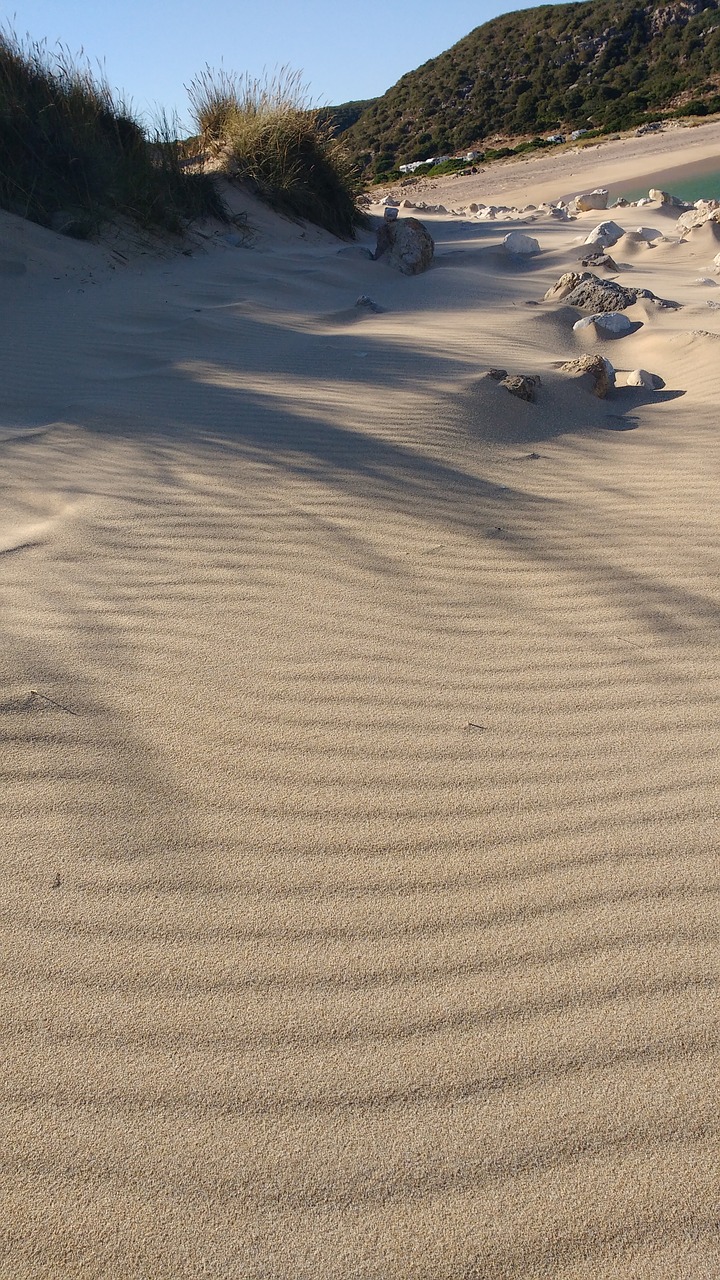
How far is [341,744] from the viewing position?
7.08 feet

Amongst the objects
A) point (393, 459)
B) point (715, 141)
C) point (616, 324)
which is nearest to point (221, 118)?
point (616, 324)

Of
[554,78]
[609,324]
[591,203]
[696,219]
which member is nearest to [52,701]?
[609,324]

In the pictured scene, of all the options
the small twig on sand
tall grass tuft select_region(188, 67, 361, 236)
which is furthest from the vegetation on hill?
the small twig on sand

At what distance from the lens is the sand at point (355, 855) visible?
125cm

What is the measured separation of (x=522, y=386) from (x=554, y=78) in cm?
4183

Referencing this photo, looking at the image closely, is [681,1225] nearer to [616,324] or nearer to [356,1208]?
[356,1208]

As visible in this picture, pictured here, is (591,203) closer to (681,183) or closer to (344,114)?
(681,183)

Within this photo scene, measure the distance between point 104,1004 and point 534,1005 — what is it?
0.71 metres

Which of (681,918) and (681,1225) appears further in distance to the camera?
(681,918)

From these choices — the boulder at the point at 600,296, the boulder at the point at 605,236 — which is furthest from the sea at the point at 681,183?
the boulder at the point at 600,296

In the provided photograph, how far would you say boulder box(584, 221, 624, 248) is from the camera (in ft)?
36.3

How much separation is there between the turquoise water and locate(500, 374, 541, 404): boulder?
1679 centimetres

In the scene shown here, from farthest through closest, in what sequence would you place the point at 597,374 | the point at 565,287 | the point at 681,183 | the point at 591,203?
the point at 681,183
the point at 591,203
the point at 565,287
the point at 597,374

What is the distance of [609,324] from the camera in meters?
6.59
